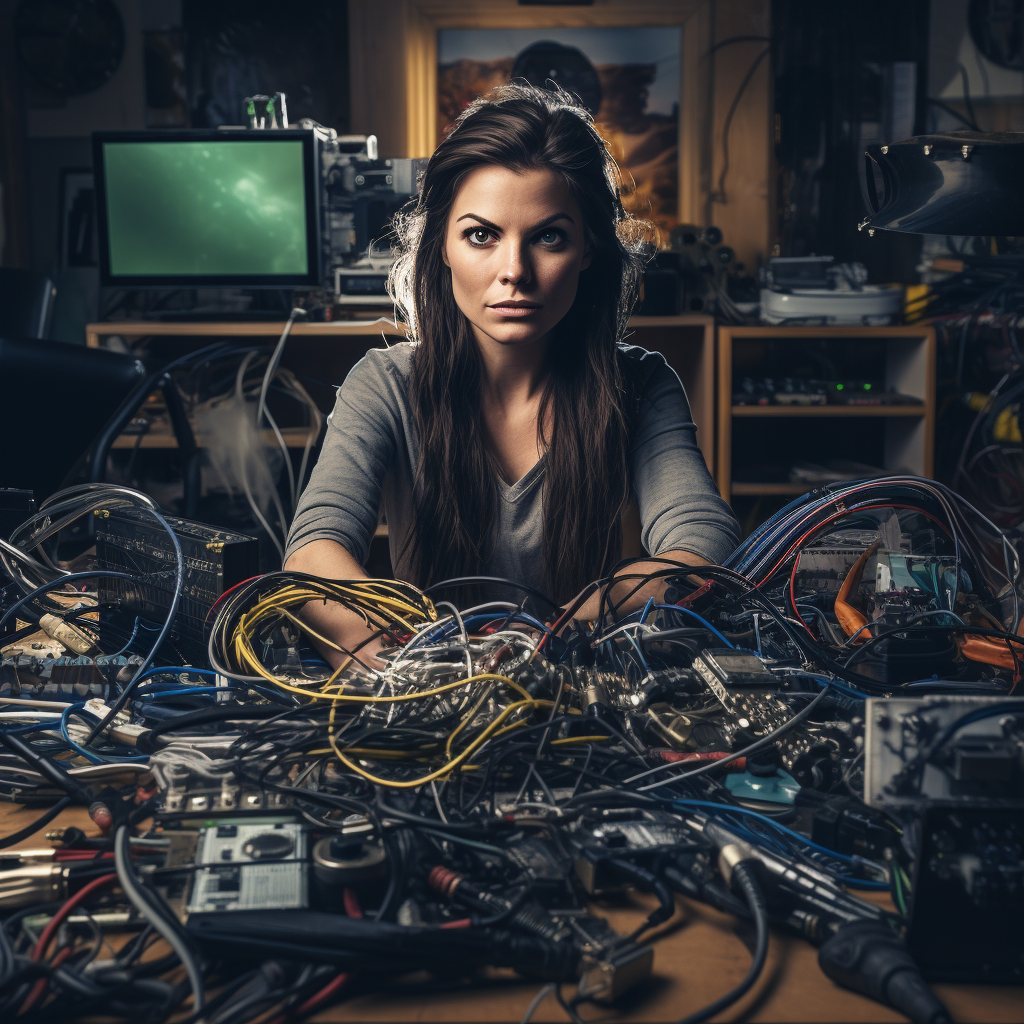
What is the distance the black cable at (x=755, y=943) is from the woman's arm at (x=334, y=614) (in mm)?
396

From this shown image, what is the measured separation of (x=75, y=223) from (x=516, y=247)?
2.59 meters

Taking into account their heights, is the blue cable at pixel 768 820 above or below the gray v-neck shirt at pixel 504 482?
below

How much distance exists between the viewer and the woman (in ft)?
4.31

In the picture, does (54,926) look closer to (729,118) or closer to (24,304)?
(24,304)

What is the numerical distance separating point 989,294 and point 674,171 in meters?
1.05

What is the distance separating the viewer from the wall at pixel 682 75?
3135 millimetres

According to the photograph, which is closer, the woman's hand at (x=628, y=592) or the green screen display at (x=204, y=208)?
the woman's hand at (x=628, y=592)


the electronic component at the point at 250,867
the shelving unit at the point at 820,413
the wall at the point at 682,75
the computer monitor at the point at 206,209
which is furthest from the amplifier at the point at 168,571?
the wall at the point at 682,75

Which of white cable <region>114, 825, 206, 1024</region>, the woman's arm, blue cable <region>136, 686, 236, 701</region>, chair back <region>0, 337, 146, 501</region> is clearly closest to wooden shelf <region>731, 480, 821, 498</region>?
chair back <region>0, 337, 146, 501</region>

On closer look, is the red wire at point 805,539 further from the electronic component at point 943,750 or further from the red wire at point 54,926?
the red wire at point 54,926

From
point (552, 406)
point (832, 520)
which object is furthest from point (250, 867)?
point (552, 406)

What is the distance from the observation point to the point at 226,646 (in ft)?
2.84

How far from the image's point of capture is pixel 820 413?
8.87 feet

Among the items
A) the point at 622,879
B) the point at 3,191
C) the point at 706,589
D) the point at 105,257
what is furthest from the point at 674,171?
the point at 622,879
